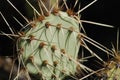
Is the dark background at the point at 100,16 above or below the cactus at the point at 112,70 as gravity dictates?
above

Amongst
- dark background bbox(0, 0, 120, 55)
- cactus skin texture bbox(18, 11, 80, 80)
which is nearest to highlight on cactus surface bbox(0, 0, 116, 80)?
cactus skin texture bbox(18, 11, 80, 80)

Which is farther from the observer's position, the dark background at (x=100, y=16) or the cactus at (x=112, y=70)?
the dark background at (x=100, y=16)

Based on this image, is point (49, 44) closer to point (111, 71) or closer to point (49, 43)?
point (49, 43)

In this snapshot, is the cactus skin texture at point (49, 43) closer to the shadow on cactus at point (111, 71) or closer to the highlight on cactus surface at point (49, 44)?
the highlight on cactus surface at point (49, 44)

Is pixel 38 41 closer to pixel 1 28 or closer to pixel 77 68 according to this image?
pixel 77 68

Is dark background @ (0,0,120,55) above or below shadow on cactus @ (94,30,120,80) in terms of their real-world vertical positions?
above

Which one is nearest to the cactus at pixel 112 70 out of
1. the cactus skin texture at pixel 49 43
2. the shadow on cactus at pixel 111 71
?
the shadow on cactus at pixel 111 71

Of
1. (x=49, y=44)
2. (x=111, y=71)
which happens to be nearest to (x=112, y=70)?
(x=111, y=71)

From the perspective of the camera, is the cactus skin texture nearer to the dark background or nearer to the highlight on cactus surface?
the highlight on cactus surface
